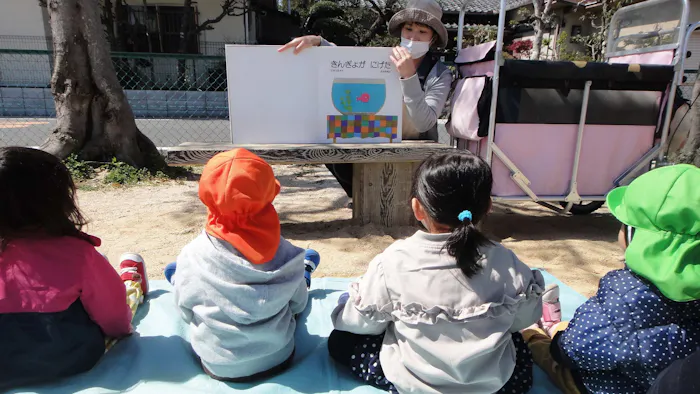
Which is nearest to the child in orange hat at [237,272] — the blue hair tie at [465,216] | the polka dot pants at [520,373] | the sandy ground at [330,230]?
the blue hair tie at [465,216]

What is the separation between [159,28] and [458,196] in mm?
15206

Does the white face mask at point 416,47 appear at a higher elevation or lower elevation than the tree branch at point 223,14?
lower

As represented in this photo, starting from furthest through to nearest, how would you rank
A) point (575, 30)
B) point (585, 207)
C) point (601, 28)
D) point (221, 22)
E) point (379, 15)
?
point (575, 30) → point (379, 15) → point (221, 22) → point (601, 28) → point (585, 207)

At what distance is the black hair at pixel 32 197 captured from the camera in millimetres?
1407

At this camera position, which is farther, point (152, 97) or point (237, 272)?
point (152, 97)

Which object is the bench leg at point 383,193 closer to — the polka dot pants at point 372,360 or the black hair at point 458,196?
the polka dot pants at point 372,360

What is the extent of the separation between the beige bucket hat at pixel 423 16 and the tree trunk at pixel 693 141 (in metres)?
2.05

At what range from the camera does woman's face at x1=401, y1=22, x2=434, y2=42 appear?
3283 mm

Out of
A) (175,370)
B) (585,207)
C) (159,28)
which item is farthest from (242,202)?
(159,28)

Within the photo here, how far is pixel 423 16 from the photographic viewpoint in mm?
3219

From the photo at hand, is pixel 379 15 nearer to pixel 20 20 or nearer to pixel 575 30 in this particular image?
pixel 575 30

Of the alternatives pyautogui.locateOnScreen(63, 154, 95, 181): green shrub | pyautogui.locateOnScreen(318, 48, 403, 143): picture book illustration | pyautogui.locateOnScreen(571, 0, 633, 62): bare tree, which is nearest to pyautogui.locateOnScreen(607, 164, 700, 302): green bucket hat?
pyautogui.locateOnScreen(318, 48, 403, 143): picture book illustration

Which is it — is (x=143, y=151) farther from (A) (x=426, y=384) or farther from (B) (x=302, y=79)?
(A) (x=426, y=384)

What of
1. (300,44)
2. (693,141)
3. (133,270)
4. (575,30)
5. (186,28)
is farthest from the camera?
(575,30)
